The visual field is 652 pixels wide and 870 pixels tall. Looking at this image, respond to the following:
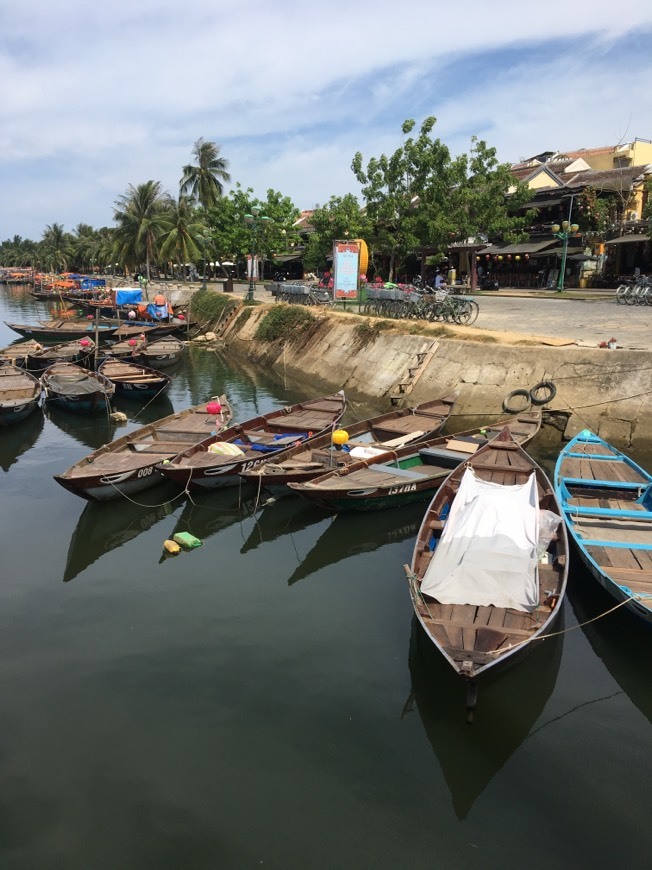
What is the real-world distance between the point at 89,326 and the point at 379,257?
2425 centimetres

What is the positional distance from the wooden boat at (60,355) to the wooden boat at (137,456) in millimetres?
15278

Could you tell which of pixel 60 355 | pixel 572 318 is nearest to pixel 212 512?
pixel 572 318

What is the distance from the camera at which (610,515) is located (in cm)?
1179

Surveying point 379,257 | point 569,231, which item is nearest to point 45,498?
point 569,231

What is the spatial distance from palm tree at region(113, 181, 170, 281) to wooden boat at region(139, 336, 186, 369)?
3168 centimetres

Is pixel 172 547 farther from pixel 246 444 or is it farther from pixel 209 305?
pixel 209 305

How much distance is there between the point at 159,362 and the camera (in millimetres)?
33594

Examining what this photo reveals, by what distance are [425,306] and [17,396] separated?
18624 millimetres

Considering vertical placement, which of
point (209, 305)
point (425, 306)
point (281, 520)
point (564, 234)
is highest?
point (564, 234)

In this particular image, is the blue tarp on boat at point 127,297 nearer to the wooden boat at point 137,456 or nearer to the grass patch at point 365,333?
the grass patch at point 365,333

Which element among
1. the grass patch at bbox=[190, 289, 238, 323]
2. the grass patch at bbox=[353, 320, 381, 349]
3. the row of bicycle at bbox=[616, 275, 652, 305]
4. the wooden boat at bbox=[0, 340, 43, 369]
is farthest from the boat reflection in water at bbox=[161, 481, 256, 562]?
the grass patch at bbox=[190, 289, 238, 323]

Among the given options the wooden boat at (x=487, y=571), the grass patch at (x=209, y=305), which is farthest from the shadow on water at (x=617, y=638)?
the grass patch at (x=209, y=305)

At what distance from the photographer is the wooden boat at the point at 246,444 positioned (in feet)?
47.8

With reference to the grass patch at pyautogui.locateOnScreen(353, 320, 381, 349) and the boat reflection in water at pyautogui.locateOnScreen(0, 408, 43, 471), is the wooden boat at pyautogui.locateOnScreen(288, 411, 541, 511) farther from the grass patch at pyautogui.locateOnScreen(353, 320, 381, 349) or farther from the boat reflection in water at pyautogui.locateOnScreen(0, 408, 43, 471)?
the grass patch at pyautogui.locateOnScreen(353, 320, 381, 349)
